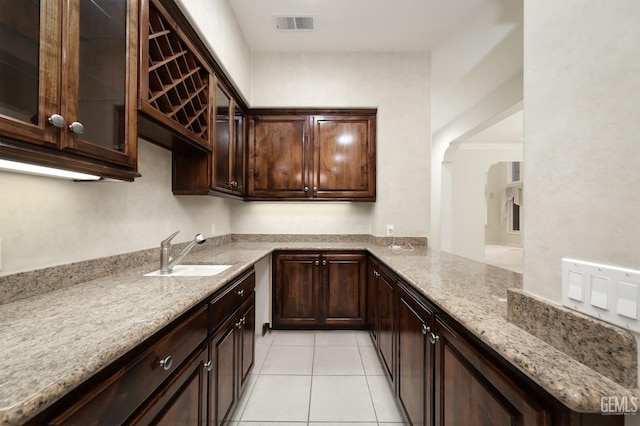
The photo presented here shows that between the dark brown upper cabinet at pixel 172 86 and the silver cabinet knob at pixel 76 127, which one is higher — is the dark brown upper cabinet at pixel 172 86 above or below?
above

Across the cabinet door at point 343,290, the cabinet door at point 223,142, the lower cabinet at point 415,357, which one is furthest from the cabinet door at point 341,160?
the lower cabinet at point 415,357

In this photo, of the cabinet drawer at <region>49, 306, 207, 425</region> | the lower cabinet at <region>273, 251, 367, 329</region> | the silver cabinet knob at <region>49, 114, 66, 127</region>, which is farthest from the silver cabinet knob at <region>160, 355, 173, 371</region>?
the lower cabinet at <region>273, 251, 367, 329</region>

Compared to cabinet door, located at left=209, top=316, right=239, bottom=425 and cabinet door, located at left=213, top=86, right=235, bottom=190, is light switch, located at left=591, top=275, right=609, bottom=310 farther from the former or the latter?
cabinet door, located at left=213, top=86, right=235, bottom=190

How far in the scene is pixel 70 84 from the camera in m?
0.87

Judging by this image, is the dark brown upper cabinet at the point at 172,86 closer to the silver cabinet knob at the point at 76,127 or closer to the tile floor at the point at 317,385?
the silver cabinet knob at the point at 76,127

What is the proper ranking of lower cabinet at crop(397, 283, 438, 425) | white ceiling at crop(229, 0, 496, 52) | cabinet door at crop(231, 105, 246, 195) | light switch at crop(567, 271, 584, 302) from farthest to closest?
cabinet door at crop(231, 105, 246, 195), white ceiling at crop(229, 0, 496, 52), lower cabinet at crop(397, 283, 438, 425), light switch at crop(567, 271, 584, 302)

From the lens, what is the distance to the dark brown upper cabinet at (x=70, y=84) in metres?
0.75

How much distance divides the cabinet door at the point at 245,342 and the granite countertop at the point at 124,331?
49cm

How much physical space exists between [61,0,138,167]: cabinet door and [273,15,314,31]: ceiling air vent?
5.65 feet

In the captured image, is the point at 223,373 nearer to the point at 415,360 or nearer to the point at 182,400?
the point at 182,400

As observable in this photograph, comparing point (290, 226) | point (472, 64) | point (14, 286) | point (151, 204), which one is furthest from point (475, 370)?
point (472, 64)

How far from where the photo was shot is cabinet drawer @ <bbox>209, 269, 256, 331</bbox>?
4.39 ft

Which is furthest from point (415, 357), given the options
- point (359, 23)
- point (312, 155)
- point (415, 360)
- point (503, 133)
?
point (503, 133)

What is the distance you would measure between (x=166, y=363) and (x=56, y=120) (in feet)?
2.82
